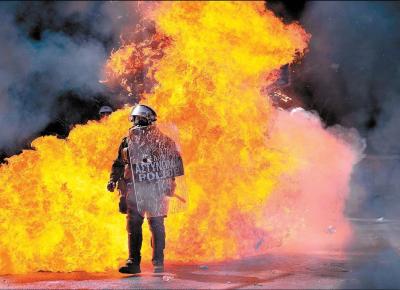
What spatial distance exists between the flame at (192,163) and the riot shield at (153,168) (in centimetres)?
75

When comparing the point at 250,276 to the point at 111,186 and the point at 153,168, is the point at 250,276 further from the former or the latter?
the point at 111,186

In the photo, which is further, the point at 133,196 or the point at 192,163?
the point at 192,163

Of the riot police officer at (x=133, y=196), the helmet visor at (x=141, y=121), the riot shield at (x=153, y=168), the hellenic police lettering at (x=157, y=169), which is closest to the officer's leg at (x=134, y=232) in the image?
the riot police officer at (x=133, y=196)

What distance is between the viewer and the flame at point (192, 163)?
6441 millimetres

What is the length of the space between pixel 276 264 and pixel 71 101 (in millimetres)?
6641

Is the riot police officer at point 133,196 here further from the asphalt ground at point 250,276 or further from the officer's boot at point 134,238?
the asphalt ground at point 250,276

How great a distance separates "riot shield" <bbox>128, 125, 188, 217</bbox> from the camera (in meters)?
6.29

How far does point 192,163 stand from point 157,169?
1003 mm

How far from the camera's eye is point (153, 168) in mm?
6316

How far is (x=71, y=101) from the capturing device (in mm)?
11609

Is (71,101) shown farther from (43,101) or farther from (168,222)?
(168,222)

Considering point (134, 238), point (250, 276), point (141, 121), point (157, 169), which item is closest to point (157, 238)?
point (134, 238)

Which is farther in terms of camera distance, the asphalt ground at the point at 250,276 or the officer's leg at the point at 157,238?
the officer's leg at the point at 157,238

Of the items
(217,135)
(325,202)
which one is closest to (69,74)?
(217,135)
